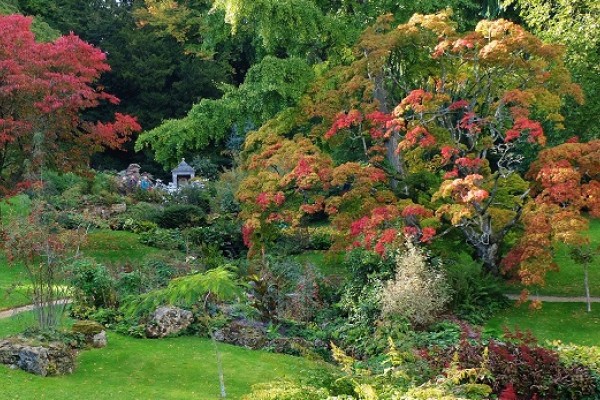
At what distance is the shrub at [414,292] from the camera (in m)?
13.4

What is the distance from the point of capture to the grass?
9617 mm

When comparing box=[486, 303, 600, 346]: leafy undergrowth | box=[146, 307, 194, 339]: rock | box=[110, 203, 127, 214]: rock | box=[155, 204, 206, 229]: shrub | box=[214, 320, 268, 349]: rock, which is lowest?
box=[486, 303, 600, 346]: leafy undergrowth

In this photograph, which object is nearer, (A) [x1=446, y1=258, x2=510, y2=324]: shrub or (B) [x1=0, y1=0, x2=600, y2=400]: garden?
(B) [x1=0, y1=0, x2=600, y2=400]: garden

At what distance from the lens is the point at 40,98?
57.3 feet

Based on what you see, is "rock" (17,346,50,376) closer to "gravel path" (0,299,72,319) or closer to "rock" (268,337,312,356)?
"gravel path" (0,299,72,319)

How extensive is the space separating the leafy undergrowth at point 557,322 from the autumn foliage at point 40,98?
10401 millimetres

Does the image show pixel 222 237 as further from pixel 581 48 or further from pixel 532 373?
pixel 532 373

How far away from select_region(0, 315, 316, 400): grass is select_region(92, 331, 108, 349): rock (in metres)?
0.13

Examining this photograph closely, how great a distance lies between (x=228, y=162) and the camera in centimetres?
3572

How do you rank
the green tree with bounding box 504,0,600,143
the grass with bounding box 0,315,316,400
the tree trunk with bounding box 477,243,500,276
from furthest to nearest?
the green tree with bounding box 504,0,600,143
the tree trunk with bounding box 477,243,500,276
the grass with bounding box 0,315,316,400

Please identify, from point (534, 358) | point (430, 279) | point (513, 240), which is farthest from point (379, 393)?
point (513, 240)

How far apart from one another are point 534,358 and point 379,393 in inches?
136

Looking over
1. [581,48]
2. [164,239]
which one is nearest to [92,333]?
[164,239]

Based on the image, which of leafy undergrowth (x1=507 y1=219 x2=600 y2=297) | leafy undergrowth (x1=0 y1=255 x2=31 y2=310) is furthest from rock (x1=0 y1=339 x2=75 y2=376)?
leafy undergrowth (x1=507 y1=219 x2=600 y2=297)
